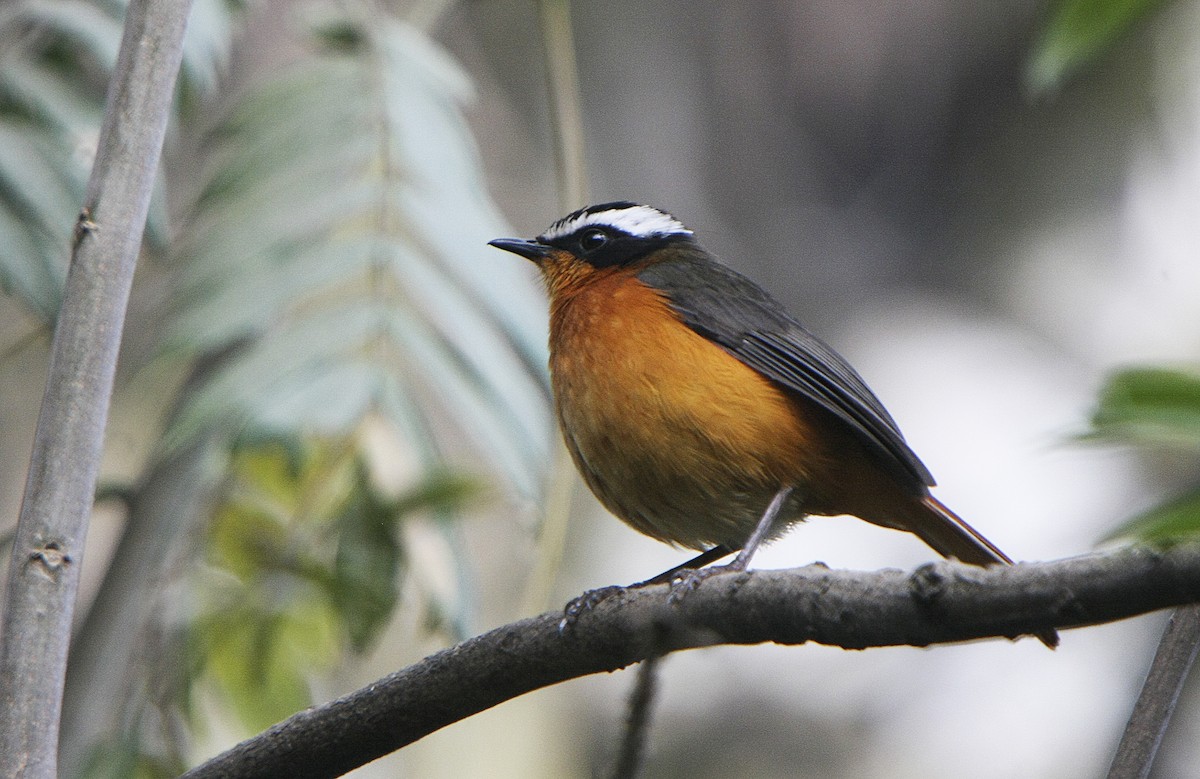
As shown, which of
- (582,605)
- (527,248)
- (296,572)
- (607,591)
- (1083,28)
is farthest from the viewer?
(527,248)

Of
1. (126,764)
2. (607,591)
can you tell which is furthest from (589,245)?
(126,764)

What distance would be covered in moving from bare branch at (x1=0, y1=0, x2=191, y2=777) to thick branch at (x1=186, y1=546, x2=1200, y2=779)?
473 mm

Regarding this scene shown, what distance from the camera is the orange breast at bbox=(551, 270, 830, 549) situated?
12.1ft

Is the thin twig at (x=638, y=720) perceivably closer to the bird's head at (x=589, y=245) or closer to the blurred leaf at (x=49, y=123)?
the blurred leaf at (x=49, y=123)

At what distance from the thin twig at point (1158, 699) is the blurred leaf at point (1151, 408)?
0.55 m

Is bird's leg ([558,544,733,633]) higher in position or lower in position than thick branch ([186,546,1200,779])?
higher

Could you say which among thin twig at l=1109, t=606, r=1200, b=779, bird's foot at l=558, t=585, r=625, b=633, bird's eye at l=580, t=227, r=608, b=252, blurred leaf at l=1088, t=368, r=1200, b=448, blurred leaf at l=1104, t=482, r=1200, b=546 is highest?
bird's eye at l=580, t=227, r=608, b=252

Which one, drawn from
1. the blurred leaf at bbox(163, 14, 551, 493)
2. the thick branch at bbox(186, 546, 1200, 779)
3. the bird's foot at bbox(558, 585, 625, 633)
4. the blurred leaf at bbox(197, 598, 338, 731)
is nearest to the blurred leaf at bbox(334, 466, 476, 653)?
the blurred leaf at bbox(163, 14, 551, 493)

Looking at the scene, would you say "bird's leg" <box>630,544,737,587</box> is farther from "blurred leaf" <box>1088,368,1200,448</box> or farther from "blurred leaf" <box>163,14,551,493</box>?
"blurred leaf" <box>1088,368,1200,448</box>

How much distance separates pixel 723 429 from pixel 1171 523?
92.8 inches

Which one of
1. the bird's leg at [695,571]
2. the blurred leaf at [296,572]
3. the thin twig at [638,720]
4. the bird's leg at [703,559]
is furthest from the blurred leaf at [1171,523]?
the blurred leaf at [296,572]

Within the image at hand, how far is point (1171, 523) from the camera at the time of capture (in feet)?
4.39

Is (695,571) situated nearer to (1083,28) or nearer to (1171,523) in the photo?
(1083,28)

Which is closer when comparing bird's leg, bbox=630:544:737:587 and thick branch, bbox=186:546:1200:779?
thick branch, bbox=186:546:1200:779
